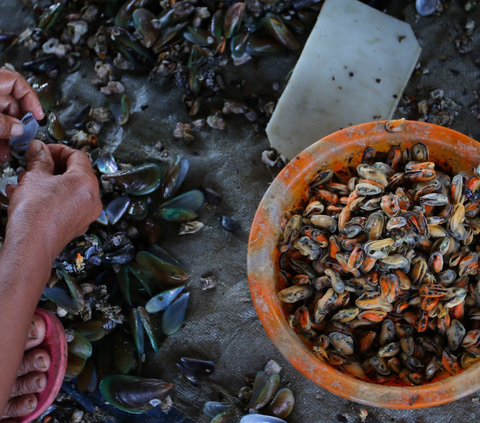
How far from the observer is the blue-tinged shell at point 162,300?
1382mm

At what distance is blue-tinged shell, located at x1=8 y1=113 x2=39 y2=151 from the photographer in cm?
121

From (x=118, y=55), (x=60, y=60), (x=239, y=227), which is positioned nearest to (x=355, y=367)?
(x=239, y=227)

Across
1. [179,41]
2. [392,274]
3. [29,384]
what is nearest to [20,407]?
[29,384]

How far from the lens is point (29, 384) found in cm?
119

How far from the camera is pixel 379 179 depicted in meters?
1.09

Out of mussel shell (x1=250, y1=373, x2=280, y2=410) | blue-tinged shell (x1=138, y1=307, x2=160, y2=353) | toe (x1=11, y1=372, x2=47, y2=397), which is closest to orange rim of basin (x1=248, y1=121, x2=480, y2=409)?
mussel shell (x1=250, y1=373, x2=280, y2=410)

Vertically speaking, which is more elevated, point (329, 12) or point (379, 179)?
point (329, 12)

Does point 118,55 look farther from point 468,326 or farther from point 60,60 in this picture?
point 468,326

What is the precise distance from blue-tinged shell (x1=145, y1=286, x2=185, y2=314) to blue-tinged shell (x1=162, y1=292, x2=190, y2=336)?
0.02 metres

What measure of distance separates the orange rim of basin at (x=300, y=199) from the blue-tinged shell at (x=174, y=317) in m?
0.37

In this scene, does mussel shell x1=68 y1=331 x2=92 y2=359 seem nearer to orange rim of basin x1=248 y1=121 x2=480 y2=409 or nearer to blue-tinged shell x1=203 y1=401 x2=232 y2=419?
blue-tinged shell x1=203 y1=401 x2=232 y2=419

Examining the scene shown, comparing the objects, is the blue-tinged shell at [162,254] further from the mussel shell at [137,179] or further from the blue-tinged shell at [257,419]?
the blue-tinged shell at [257,419]

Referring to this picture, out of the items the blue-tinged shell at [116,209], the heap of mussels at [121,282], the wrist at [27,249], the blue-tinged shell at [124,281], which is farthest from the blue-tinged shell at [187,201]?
the wrist at [27,249]

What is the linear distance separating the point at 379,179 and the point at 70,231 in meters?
0.81
